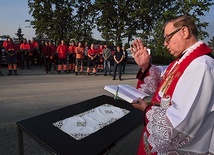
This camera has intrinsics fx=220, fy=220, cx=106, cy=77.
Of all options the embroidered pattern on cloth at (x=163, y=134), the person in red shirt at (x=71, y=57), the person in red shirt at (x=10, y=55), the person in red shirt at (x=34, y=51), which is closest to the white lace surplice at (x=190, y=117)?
the embroidered pattern on cloth at (x=163, y=134)

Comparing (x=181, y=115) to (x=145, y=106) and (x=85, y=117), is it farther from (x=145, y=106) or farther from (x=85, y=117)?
(x=85, y=117)

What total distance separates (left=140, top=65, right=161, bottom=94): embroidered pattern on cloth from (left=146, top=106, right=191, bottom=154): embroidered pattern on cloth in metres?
0.84

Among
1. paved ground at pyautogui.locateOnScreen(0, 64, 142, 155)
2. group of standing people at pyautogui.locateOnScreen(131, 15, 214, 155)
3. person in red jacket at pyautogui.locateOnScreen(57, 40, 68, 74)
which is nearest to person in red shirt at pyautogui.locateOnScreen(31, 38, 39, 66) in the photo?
person in red jacket at pyautogui.locateOnScreen(57, 40, 68, 74)

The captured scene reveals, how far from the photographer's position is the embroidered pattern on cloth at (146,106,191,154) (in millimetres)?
1208

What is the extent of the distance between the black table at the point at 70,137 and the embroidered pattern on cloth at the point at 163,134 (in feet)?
1.77

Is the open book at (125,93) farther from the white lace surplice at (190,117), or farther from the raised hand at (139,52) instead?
the white lace surplice at (190,117)

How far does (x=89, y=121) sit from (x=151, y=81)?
2.51 ft

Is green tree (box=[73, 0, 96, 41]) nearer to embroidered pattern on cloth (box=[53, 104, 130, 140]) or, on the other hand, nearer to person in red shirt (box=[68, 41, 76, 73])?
person in red shirt (box=[68, 41, 76, 73])

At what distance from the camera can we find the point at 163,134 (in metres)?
1.23

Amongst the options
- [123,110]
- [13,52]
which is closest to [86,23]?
[13,52]

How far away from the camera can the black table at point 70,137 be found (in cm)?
170

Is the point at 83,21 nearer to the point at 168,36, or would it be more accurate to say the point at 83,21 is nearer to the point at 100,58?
the point at 100,58

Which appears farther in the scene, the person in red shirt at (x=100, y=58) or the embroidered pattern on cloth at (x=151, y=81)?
the person in red shirt at (x=100, y=58)

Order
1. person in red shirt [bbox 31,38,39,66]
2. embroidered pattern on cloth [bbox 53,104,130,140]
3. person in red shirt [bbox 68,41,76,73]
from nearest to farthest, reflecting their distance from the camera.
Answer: embroidered pattern on cloth [bbox 53,104,130,140]
person in red shirt [bbox 68,41,76,73]
person in red shirt [bbox 31,38,39,66]
